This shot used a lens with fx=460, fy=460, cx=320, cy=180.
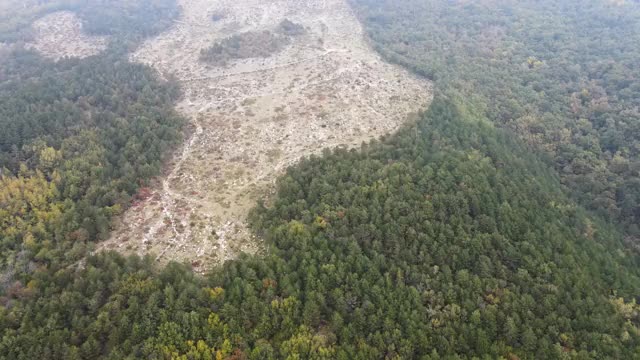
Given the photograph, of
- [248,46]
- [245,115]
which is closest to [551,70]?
[245,115]

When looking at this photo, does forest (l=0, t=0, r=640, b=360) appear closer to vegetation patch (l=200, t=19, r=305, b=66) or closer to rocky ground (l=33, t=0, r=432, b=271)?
rocky ground (l=33, t=0, r=432, b=271)

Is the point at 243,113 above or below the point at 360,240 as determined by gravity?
below

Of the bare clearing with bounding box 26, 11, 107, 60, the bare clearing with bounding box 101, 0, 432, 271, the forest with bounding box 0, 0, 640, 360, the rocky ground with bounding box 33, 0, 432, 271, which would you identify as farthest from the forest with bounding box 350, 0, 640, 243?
the bare clearing with bounding box 26, 11, 107, 60

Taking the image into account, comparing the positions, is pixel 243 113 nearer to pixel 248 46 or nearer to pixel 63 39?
pixel 248 46

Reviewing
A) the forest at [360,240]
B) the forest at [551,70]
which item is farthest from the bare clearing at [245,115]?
the forest at [551,70]

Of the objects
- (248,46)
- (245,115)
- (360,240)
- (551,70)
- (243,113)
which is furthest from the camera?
(248,46)

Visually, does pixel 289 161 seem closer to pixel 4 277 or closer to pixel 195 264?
pixel 195 264
